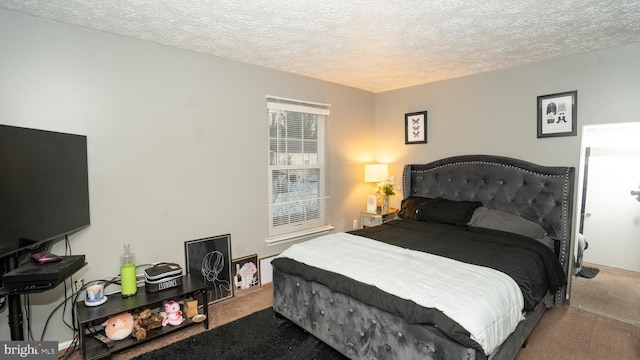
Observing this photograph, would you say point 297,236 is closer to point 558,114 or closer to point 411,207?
point 411,207

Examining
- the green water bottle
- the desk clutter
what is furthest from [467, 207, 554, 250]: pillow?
→ the green water bottle

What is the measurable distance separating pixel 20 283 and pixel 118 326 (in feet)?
2.61

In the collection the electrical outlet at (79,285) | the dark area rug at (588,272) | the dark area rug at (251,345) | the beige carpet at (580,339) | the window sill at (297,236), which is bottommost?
the beige carpet at (580,339)

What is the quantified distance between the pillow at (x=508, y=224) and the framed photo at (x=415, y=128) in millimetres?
1299

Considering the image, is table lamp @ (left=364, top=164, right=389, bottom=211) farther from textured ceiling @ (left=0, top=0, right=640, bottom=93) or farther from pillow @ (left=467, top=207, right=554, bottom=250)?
textured ceiling @ (left=0, top=0, right=640, bottom=93)

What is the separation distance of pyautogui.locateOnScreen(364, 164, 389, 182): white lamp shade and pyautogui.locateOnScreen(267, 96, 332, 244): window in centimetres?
72

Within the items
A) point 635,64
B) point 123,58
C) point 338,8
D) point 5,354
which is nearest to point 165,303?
point 5,354

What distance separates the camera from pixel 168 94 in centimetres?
283

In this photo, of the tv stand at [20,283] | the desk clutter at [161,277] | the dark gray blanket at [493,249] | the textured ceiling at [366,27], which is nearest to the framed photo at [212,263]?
the desk clutter at [161,277]

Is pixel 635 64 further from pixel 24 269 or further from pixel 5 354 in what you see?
pixel 5 354

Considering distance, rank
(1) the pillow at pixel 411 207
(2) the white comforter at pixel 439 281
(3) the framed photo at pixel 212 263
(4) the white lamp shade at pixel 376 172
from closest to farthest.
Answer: (2) the white comforter at pixel 439 281
(3) the framed photo at pixel 212 263
(1) the pillow at pixel 411 207
(4) the white lamp shade at pixel 376 172

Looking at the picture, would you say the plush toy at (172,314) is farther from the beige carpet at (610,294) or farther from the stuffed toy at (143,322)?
the beige carpet at (610,294)

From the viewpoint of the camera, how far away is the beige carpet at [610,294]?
2.80 m

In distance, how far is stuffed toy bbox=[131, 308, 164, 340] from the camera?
2359 mm
